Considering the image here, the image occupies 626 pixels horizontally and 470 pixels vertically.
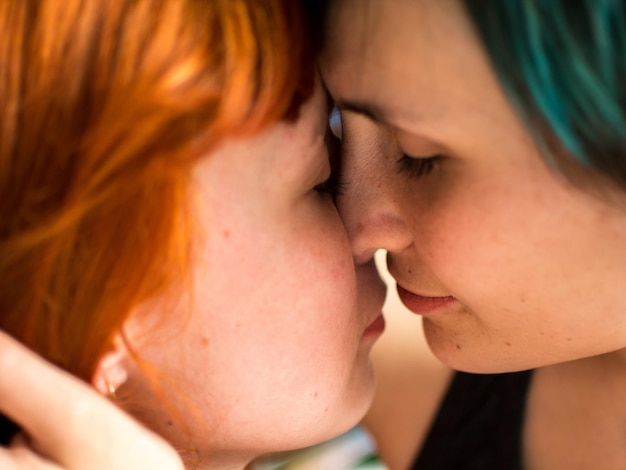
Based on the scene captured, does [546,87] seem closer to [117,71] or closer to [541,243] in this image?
[541,243]

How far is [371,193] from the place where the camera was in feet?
2.78

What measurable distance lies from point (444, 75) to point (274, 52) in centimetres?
15

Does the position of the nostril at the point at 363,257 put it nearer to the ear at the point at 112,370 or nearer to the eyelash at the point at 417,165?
the eyelash at the point at 417,165

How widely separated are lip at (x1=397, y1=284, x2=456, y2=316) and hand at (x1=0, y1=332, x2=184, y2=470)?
0.40m

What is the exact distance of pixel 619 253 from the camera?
2.30ft

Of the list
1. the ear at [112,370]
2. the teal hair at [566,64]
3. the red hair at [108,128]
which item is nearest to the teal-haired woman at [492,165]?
the teal hair at [566,64]

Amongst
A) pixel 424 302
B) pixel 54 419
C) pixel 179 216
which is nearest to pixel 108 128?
pixel 179 216

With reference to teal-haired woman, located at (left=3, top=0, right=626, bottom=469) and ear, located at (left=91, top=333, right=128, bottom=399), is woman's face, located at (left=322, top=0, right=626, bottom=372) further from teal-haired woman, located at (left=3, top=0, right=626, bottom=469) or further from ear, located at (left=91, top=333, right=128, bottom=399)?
ear, located at (left=91, top=333, right=128, bottom=399)

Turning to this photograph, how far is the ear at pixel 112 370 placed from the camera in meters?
0.71

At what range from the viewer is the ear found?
2.34ft

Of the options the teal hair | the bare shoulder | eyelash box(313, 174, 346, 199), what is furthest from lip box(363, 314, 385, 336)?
the teal hair

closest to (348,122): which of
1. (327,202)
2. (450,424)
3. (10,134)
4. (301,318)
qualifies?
(327,202)

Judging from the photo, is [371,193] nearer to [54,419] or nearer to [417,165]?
[417,165]

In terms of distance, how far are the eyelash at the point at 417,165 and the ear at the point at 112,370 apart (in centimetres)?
34
